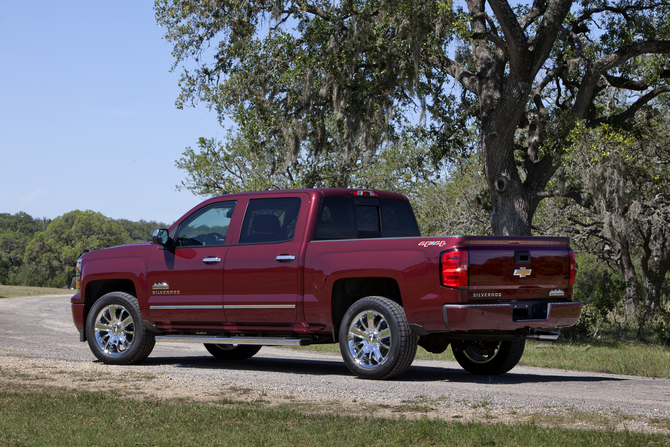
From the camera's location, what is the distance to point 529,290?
26.3ft

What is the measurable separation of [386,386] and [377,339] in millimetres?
612

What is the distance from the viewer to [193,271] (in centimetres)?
941

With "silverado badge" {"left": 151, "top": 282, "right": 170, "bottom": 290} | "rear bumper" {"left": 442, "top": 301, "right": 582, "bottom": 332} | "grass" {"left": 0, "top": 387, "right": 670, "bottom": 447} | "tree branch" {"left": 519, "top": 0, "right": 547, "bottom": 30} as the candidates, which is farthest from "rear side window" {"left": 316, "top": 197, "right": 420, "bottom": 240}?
"tree branch" {"left": 519, "top": 0, "right": 547, "bottom": 30}

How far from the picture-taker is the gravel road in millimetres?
6129

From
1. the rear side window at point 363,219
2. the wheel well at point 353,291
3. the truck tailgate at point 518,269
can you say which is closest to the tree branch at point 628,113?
the rear side window at point 363,219

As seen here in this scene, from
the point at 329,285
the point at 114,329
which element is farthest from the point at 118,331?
the point at 329,285

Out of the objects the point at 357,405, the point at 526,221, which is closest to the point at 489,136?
the point at 526,221

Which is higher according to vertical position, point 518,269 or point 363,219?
point 363,219

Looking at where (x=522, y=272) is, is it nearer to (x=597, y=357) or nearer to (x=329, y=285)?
(x=329, y=285)

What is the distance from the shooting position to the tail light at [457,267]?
7.47 metres

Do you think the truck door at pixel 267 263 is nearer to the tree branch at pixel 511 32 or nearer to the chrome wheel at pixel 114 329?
the chrome wheel at pixel 114 329

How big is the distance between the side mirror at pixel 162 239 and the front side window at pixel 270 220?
1047 mm

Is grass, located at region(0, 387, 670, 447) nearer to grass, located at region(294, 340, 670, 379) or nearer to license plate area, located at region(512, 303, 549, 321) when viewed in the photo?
license plate area, located at region(512, 303, 549, 321)

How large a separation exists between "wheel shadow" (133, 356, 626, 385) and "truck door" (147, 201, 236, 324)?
2.82 feet
